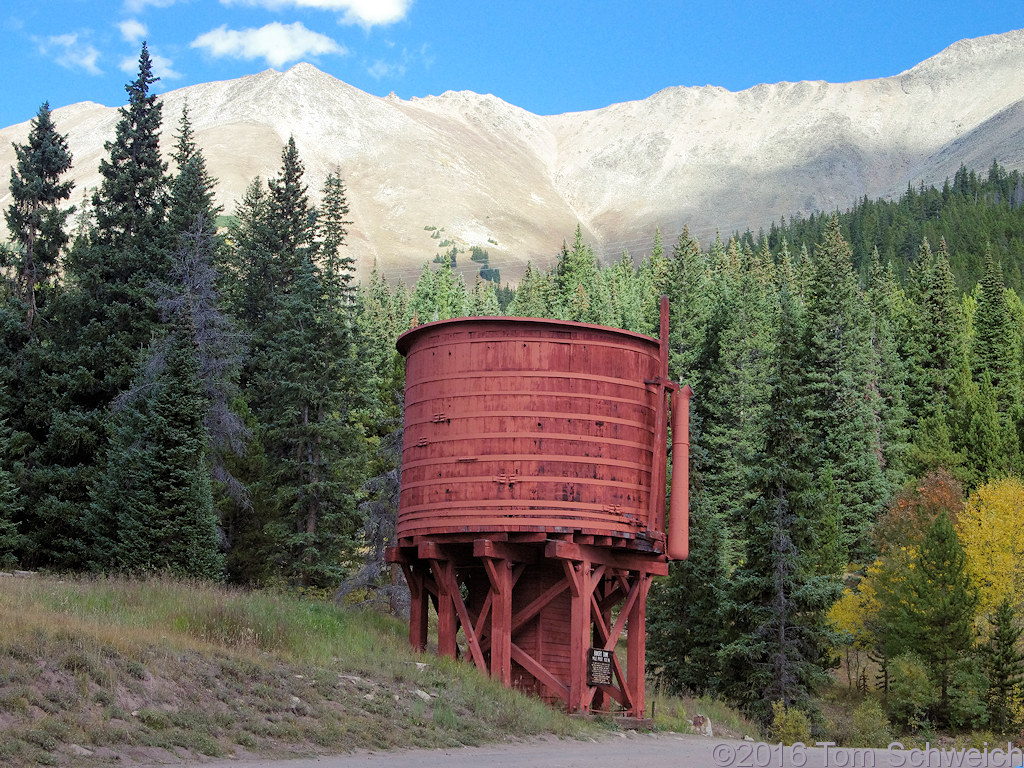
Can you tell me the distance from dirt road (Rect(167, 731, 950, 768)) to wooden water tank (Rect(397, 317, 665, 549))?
4354 millimetres

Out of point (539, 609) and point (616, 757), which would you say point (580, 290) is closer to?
point (539, 609)

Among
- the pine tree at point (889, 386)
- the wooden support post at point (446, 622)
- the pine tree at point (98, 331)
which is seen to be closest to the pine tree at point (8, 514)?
the pine tree at point (98, 331)

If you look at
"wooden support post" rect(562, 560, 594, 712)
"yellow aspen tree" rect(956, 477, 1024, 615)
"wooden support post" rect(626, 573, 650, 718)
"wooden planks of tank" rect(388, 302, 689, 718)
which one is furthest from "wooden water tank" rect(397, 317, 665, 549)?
"yellow aspen tree" rect(956, 477, 1024, 615)

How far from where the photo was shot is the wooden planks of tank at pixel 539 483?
23.1m

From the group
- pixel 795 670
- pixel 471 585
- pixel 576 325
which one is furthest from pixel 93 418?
pixel 795 670

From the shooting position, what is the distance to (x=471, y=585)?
2652 cm

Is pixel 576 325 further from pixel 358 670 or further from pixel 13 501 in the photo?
pixel 13 501

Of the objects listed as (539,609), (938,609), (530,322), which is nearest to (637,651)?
(539,609)

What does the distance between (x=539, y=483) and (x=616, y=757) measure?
6.38 metres

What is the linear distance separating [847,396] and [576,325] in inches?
1821

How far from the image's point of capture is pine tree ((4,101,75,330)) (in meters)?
42.2

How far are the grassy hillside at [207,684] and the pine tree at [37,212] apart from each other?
21798mm

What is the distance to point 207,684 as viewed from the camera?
16625mm

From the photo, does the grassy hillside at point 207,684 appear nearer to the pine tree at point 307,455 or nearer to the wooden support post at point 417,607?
the wooden support post at point 417,607
